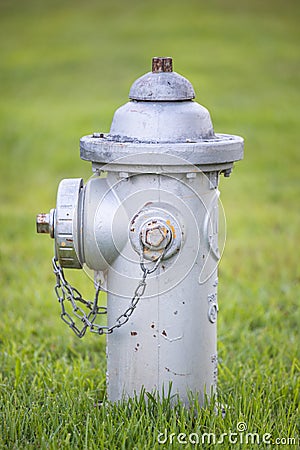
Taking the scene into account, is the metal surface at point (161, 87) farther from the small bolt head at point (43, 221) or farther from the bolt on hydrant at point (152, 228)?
the small bolt head at point (43, 221)

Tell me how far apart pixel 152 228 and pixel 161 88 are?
465mm

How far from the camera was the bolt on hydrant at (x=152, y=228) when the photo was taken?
2.37 meters

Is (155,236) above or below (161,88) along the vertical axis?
below

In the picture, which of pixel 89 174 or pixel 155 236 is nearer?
pixel 155 236

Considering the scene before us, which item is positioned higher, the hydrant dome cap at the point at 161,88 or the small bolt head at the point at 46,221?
the hydrant dome cap at the point at 161,88

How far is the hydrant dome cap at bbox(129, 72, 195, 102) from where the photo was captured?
2393mm

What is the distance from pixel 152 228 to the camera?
7.75 feet

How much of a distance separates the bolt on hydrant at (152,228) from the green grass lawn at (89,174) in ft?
0.68

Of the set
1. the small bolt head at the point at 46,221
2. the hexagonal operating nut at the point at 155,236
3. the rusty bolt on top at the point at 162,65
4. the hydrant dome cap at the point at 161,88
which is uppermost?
the rusty bolt on top at the point at 162,65

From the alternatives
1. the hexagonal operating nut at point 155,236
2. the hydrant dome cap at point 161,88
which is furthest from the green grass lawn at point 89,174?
the hydrant dome cap at point 161,88

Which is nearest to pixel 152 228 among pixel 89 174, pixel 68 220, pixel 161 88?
pixel 68 220

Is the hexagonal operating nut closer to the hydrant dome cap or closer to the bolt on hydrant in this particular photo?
the bolt on hydrant

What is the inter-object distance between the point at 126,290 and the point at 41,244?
9.70ft

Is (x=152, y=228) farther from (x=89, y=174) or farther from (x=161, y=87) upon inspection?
(x=89, y=174)
